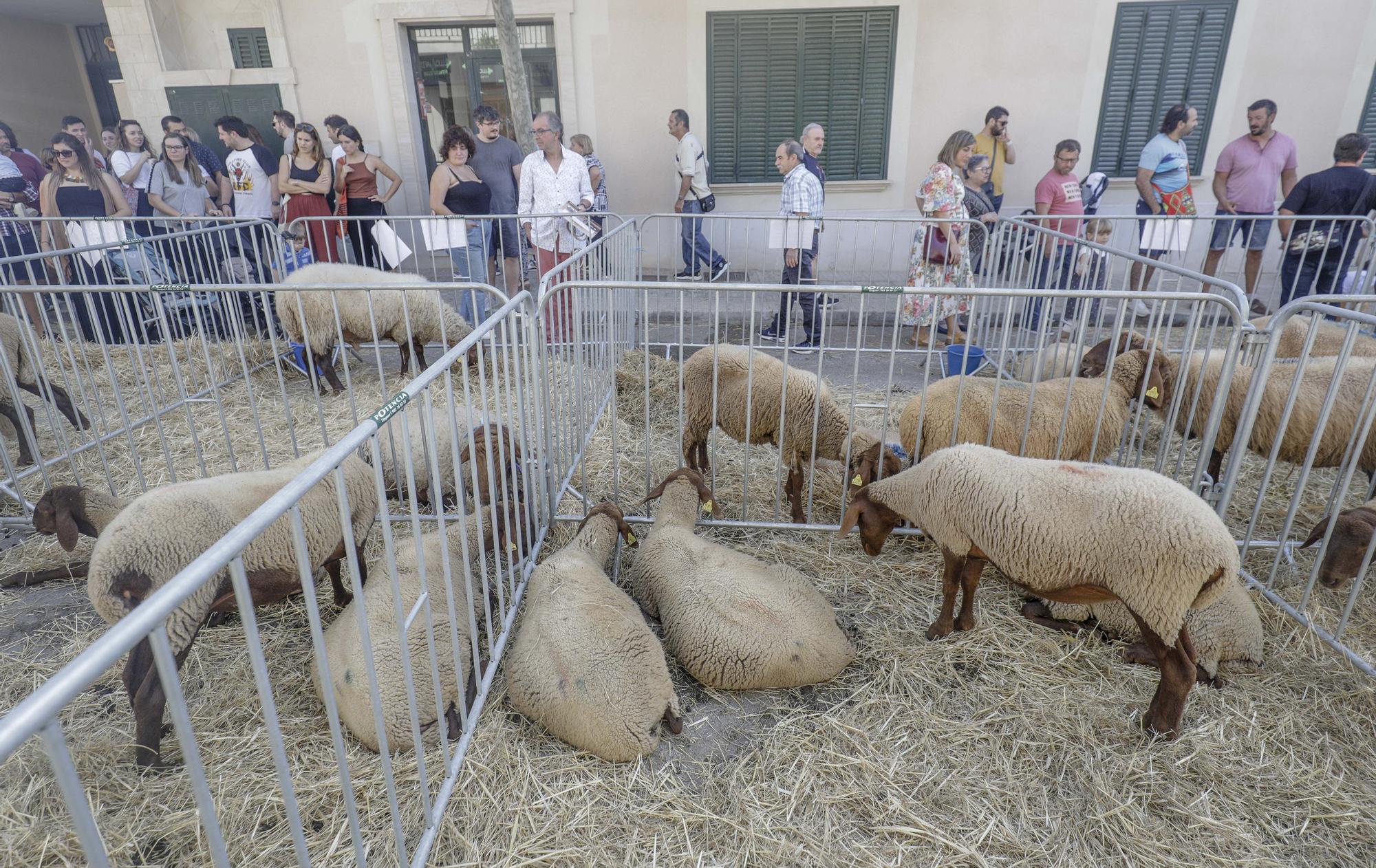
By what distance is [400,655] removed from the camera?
8.45ft

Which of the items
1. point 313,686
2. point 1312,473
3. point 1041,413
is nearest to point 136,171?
point 313,686

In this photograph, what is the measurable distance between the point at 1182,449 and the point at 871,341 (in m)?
4.93

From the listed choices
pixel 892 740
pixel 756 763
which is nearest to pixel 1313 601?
pixel 892 740

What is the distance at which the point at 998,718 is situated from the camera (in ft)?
9.60

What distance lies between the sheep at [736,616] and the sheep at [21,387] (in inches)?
167

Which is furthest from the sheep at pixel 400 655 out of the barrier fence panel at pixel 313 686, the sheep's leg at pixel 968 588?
the sheep's leg at pixel 968 588

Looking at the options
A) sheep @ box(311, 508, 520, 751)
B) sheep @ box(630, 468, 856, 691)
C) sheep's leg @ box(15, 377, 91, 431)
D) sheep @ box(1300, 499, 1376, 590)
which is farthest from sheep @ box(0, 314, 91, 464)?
sheep @ box(1300, 499, 1376, 590)

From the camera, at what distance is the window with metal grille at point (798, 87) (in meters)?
9.68

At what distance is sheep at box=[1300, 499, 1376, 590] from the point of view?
3.15m

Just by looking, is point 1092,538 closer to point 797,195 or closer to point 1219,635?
point 1219,635

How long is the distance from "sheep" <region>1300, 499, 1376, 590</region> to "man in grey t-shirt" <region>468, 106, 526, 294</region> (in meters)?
6.89

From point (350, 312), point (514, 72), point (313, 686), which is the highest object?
point (514, 72)

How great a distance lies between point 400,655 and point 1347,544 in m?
3.97

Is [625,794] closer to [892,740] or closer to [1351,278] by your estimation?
[892,740]
